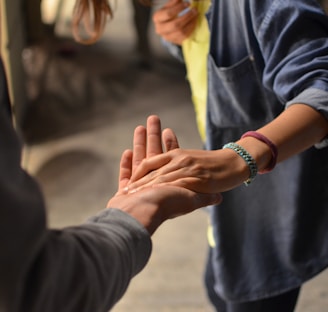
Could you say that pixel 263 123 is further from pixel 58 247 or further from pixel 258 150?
pixel 58 247

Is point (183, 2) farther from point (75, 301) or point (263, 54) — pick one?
point (75, 301)

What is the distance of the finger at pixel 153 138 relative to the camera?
81 cm

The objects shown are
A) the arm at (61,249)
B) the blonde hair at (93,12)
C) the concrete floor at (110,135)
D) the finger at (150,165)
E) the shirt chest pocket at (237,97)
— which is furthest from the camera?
the concrete floor at (110,135)

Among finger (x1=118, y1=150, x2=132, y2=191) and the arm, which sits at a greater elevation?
the arm

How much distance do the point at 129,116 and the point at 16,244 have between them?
205cm

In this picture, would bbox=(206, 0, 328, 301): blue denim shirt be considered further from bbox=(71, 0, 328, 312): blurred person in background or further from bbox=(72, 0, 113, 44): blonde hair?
bbox=(72, 0, 113, 44): blonde hair

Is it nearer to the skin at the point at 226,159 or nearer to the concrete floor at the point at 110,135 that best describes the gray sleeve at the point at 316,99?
the skin at the point at 226,159

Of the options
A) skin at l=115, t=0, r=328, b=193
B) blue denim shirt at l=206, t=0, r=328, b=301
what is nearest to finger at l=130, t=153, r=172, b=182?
skin at l=115, t=0, r=328, b=193

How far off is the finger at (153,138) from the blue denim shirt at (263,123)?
0.18 m

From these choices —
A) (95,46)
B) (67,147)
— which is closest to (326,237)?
(67,147)

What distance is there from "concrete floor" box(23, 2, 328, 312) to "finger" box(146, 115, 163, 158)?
89 cm

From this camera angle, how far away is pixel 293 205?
1041 millimetres

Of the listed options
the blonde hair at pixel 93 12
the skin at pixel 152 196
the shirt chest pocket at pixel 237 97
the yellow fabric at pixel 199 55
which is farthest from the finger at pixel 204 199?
the blonde hair at pixel 93 12

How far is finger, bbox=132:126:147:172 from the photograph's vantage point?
820mm
